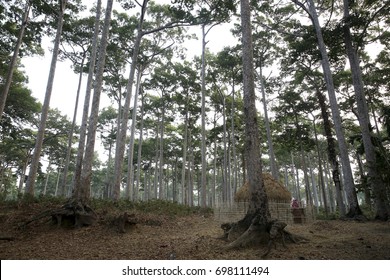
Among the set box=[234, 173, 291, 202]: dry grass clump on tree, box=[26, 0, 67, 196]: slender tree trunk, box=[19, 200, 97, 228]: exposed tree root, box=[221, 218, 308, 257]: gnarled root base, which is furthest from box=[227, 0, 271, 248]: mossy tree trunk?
box=[26, 0, 67, 196]: slender tree trunk

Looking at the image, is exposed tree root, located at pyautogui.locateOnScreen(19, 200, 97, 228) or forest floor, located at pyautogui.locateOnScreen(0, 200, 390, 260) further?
exposed tree root, located at pyautogui.locateOnScreen(19, 200, 97, 228)

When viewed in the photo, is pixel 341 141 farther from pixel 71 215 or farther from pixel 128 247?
pixel 71 215

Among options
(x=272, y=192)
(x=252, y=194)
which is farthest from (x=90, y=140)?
(x=272, y=192)

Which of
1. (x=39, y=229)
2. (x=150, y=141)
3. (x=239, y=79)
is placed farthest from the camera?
(x=150, y=141)

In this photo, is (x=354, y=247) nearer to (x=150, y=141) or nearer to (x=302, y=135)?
(x=302, y=135)

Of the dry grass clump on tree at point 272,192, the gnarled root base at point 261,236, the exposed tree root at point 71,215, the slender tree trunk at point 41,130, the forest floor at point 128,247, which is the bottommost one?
the forest floor at point 128,247

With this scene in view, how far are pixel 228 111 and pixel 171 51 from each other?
395 inches

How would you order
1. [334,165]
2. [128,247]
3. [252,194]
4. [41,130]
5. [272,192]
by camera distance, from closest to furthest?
1. [128,247]
2. [252,194]
3. [41,130]
4. [272,192]
5. [334,165]

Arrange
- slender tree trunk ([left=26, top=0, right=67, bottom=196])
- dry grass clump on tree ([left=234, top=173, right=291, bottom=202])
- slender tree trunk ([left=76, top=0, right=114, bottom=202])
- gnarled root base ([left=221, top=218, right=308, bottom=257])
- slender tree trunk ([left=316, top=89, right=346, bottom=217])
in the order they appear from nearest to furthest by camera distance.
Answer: gnarled root base ([left=221, top=218, right=308, bottom=257]) < slender tree trunk ([left=76, top=0, right=114, bottom=202]) < slender tree trunk ([left=26, top=0, right=67, bottom=196]) < dry grass clump on tree ([left=234, top=173, right=291, bottom=202]) < slender tree trunk ([left=316, top=89, right=346, bottom=217])

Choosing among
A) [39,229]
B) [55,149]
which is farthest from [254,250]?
[55,149]

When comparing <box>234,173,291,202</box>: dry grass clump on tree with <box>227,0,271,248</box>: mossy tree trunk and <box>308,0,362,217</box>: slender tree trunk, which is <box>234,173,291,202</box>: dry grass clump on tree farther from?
<box>227,0,271,248</box>: mossy tree trunk

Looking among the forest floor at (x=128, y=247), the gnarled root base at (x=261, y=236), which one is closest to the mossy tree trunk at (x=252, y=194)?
the gnarled root base at (x=261, y=236)

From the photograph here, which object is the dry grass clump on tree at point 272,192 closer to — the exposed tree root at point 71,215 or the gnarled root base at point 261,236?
the gnarled root base at point 261,236

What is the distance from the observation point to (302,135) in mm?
22516
